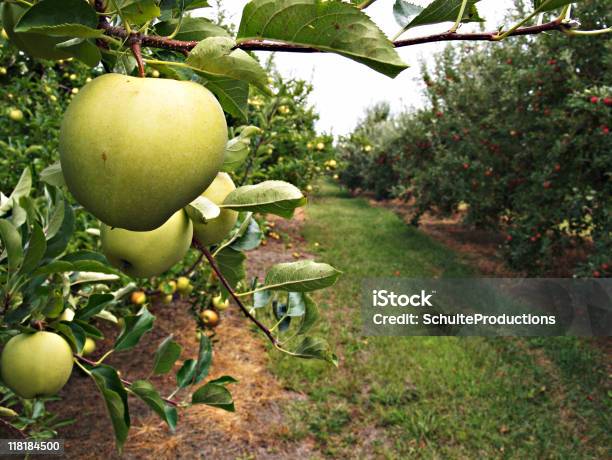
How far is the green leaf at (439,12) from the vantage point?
46cm

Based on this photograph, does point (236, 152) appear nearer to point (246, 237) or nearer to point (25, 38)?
point (246, 237)

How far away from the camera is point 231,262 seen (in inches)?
36.1

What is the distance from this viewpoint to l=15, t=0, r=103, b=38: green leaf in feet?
1.28

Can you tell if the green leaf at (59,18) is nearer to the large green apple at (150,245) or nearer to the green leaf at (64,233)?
the large green apple at (150,245)

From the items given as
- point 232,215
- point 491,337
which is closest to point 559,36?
point 491,337

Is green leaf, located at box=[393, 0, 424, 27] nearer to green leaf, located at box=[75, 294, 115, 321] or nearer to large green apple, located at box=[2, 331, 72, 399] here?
green leaf, located at box=[75, 294, 115, 321]

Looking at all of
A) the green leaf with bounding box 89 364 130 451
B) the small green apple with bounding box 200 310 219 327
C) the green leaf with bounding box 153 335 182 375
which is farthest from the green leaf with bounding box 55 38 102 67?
the small green apple with bounding box 200 310 219 327

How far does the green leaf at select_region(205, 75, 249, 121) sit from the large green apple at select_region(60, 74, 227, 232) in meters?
0.05

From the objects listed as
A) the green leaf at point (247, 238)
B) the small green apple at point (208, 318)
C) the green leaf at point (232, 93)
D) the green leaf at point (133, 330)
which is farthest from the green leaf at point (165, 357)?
the small green apple at point (208, 318)

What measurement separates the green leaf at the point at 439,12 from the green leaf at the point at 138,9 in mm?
240

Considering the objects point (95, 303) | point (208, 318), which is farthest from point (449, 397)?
point (95, 303)

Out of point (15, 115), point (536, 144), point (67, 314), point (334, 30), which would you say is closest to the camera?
point (334, 30)

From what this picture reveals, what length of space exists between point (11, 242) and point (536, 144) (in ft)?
18.2

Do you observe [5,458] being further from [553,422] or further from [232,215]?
[553,422]
